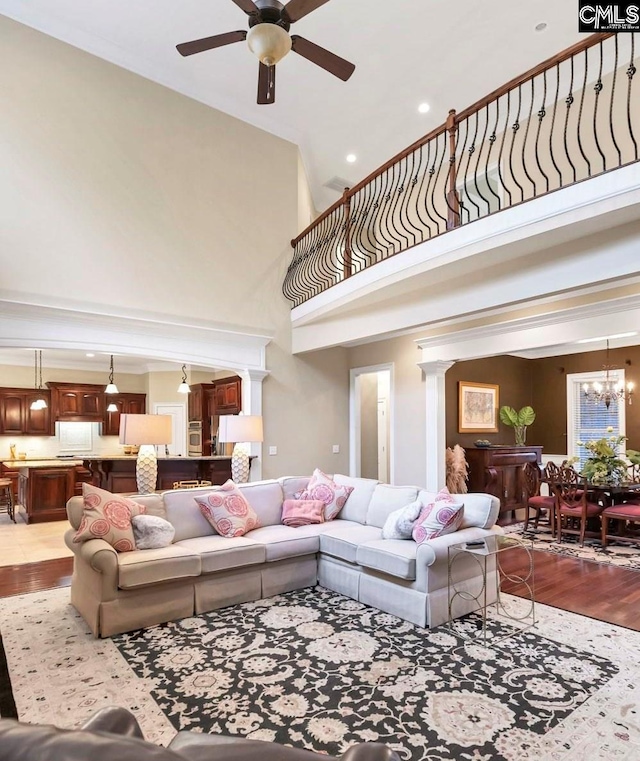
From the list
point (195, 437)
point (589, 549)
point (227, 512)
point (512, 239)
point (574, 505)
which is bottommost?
point (589, 549)

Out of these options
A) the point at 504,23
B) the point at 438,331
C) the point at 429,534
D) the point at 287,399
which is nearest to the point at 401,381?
the point at 438,331

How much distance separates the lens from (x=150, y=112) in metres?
6.29

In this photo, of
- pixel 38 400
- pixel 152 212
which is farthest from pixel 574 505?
pixel 38 400

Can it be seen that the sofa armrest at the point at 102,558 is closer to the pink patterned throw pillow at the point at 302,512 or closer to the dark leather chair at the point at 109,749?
the pink patterned throw pillow at the point at 302,512

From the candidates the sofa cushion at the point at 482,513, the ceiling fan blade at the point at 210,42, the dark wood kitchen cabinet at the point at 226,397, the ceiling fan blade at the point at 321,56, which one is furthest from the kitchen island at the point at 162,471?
the ceiling fan blade at the point at 321,56

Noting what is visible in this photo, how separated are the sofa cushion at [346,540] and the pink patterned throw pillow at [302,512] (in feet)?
1.03

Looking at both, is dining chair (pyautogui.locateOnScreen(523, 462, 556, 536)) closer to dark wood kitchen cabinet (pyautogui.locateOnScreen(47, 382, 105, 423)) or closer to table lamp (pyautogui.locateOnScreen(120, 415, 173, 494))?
table lamp (pyautogui.locateOnScreen(120, 415, 173, 494))

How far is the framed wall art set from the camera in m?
8.28

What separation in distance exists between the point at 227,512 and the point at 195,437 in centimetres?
627

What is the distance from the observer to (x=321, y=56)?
3.73 m

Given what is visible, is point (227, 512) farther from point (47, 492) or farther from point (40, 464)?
point (40, 464)

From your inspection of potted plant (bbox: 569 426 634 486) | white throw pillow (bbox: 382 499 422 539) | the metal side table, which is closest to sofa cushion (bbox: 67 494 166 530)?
white throw pillow (bbox: 382 499 422 539)

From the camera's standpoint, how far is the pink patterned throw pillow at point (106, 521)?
374 cm

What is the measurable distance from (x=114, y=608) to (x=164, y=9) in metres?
5.84
